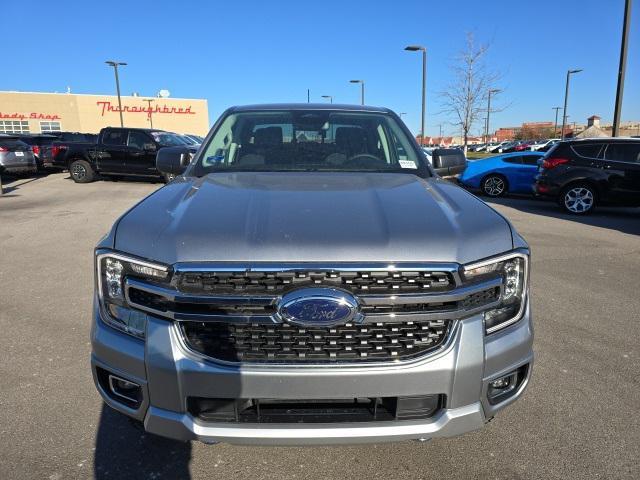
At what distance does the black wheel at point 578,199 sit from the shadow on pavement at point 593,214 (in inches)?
6.7

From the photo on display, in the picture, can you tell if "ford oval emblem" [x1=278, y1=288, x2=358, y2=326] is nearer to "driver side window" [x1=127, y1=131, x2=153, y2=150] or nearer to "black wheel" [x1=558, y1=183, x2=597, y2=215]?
"black wheel" [x1=558, y1=183, x2=597, y2=215]

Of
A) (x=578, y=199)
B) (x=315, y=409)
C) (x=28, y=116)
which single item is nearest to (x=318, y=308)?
(x=315, y=409)

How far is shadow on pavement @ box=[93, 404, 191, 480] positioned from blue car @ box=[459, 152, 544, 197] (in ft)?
43.2

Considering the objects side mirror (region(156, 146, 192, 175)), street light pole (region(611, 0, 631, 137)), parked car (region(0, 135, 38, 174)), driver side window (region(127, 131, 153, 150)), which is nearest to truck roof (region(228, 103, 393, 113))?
side mirror (region(156, 146, 192, 175))

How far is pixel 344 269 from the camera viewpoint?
1.89 metres

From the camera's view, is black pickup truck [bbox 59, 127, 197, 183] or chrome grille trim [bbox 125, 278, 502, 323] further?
black pickup truck [bbox 59, 127, 197, 183]

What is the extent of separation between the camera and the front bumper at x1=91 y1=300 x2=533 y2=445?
1.90 metres

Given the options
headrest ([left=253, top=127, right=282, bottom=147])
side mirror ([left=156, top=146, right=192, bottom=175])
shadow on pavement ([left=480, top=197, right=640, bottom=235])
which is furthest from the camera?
shadow on pavement ([left=480, top=197, right=640, bottom=235])

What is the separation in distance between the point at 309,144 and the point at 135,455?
2.24m

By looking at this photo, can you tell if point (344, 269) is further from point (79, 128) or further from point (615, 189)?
point (79, 128)

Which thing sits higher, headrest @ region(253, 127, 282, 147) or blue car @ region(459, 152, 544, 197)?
headrest @ region(253, 127, 282, 147)

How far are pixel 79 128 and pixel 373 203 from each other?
214ft

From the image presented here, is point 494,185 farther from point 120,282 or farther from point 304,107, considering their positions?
point 120,282

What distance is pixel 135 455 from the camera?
2.54 meters
